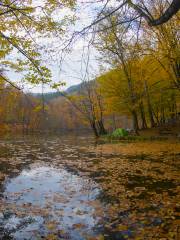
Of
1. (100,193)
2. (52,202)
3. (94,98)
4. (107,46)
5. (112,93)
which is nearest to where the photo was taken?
(52,202)

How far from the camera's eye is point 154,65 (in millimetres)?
27484

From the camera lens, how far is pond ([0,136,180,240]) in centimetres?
491

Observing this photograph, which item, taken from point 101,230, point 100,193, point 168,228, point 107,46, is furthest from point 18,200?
point 107,46

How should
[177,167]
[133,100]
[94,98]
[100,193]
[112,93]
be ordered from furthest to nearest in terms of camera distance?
[94,98] → [112,93] → [133,100] → [177,167] → [100,193]

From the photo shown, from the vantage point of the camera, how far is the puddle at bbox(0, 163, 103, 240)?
4998 millimetres

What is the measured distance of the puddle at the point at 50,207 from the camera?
4998mm

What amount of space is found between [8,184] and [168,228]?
19.4 feet

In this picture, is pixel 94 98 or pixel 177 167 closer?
pixel 177 167

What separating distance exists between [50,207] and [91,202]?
99cm

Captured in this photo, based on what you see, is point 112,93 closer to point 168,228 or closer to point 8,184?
point 8,184

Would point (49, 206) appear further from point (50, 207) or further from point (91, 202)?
point (91, 202)

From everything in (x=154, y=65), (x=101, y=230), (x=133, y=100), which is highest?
(x=154, y=65)

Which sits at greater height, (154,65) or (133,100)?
(154,65)

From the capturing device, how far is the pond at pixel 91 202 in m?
4.91
